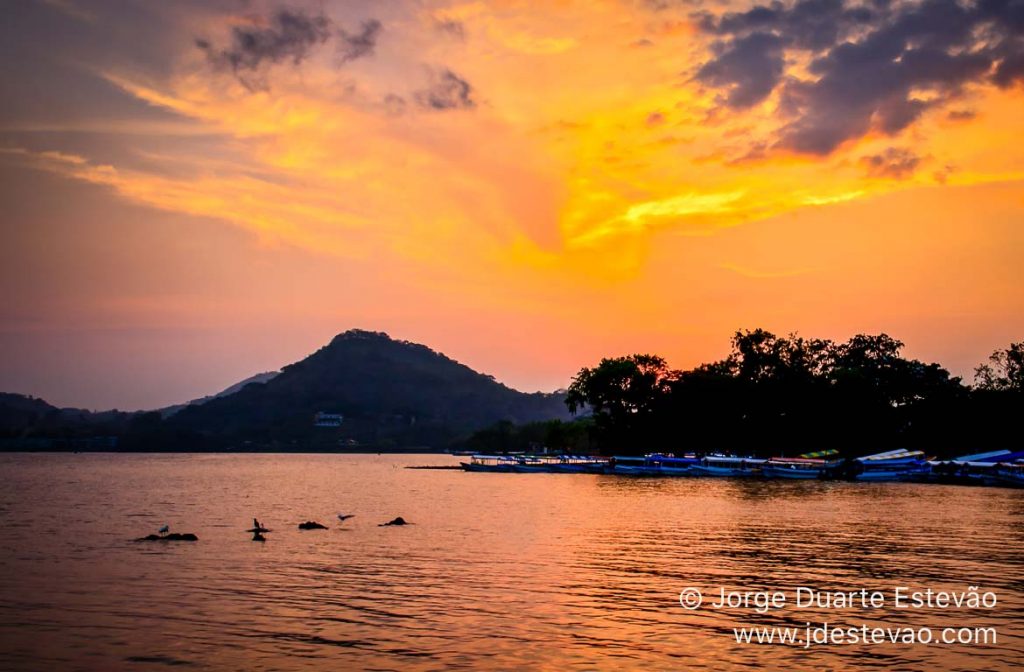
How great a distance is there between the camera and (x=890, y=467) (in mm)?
112062

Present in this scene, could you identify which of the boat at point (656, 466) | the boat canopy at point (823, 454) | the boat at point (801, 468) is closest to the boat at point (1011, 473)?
the boat at point (801, 468)

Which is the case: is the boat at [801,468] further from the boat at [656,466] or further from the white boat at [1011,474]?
the white boat at [1011,474]

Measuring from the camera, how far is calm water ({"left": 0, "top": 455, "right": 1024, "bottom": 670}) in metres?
20.7

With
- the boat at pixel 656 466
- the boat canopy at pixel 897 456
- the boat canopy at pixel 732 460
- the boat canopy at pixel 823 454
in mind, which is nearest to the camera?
the boat canopy at pixel 897 456

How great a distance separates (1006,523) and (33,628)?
50823 mm

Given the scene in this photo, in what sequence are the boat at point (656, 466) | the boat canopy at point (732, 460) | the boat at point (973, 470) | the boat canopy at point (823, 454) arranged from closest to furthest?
1. the boat at point (973, 470)
2. the boat canopy at point (732, 460)
3. the boat canopy at point (823, 454)
4. the boat at point (656, 466)

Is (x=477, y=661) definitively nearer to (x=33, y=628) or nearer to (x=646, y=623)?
(x=646, y=623)

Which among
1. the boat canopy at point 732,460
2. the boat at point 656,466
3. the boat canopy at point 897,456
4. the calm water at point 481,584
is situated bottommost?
the calm water at point 481,584

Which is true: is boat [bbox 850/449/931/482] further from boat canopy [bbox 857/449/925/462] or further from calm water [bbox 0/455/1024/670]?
calm water [bbox 0/455/1024/670]

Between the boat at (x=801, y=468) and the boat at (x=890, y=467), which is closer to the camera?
the boat at (x=890, y=467)

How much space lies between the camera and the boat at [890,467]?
10775 centimetres

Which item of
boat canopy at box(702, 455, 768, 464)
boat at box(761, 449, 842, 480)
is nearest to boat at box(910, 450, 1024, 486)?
boat at box(761, 449, 842, 480)

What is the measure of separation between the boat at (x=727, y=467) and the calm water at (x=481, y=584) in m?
58.7

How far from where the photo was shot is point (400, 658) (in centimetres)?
2022
